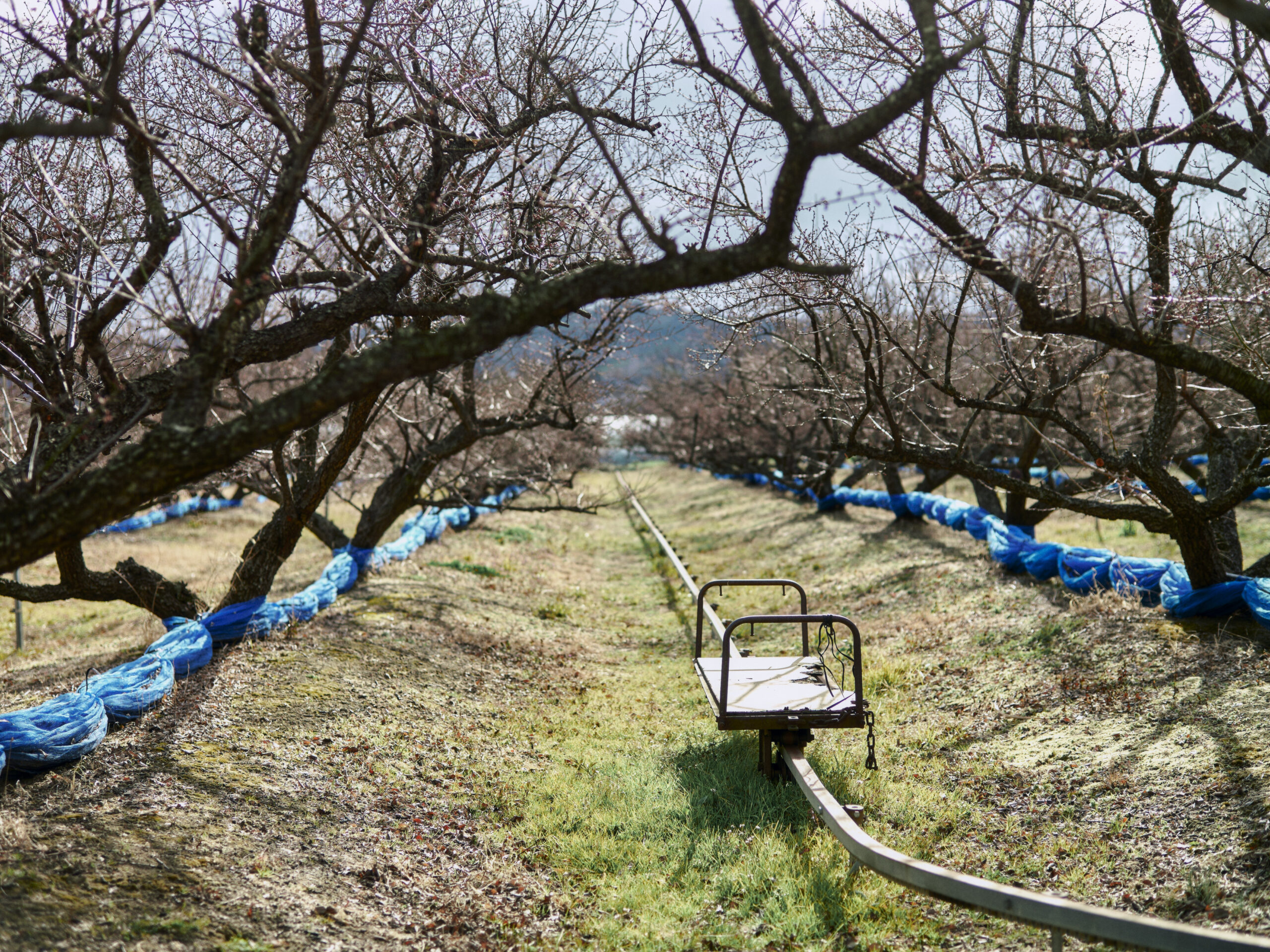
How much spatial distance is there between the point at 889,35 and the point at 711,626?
21.9ft

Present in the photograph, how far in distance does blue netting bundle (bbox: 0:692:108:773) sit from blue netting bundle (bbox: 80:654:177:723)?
8.9 inches

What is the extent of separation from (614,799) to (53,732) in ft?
11.5

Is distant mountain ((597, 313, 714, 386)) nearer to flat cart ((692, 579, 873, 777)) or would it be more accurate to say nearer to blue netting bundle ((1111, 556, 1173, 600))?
flat cart ((692, 579, 873, 777))

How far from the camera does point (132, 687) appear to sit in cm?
641

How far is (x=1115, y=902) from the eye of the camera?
4512 millimetres

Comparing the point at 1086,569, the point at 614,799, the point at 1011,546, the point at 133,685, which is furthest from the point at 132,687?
the point at 1011,546

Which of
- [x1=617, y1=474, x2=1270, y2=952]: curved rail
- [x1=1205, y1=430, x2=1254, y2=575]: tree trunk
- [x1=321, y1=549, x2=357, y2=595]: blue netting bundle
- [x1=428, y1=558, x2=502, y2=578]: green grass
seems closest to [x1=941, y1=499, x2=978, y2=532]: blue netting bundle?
[x1=1205, y1=430, x2=1254, y2=575]: tree trunk

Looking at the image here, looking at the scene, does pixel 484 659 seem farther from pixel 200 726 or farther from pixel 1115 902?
pixel 1115 902

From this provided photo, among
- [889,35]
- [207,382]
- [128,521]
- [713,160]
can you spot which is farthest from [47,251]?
[128,521]

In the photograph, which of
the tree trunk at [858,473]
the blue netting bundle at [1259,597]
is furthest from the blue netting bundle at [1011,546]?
the tree trunk at [858,473]

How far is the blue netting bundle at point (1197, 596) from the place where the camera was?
746cm

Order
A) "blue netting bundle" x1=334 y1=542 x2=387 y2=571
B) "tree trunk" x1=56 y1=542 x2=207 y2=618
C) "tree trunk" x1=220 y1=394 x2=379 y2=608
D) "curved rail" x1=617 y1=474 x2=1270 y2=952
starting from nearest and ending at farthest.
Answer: "curved rail" x1=617 y1=474 x2=1270 y2=952 < "tree trunk" x1=56 y1=542 x2=207 y2=618 < "tree trunk" x1=220 y1=394 x2=379 y2=608 < "blue netting bundle" x1=334 y1=542 x2=387 y2=571

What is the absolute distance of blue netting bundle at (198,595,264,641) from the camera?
8.32 m

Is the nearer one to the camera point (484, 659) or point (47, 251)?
point (47, 251)
